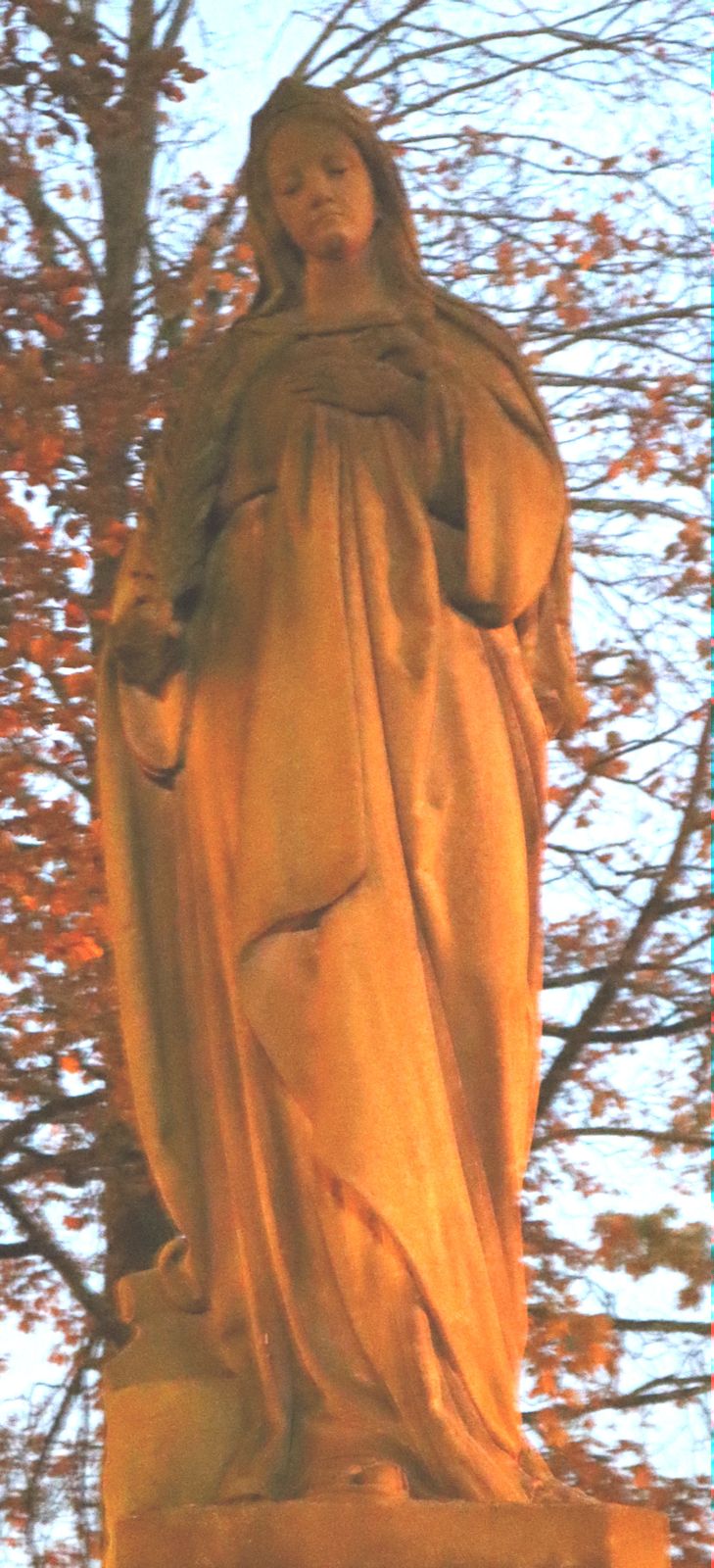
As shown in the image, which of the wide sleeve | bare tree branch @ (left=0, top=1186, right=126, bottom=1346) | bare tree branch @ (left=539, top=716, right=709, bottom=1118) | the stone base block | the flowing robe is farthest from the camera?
bare tree branch @ (left=539, top=716, right=709, bottom=1118)

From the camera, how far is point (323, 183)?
5.35 meters

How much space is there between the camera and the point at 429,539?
16.9 feet

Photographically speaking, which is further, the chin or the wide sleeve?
the chin

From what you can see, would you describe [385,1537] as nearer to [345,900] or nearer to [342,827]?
[345,900]

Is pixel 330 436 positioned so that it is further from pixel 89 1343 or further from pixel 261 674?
pixel 89 1343

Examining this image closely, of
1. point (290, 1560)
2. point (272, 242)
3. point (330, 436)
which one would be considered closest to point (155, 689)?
A: point (330, 436)

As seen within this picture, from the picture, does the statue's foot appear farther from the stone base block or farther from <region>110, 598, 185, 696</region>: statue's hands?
<region>110, 598, 185, 696</region>: statue's hands

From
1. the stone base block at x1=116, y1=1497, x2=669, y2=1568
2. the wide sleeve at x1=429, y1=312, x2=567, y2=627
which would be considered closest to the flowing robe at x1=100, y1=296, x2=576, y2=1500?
the wide sleeve at x1=429, y1=312, x2=567, y2=627

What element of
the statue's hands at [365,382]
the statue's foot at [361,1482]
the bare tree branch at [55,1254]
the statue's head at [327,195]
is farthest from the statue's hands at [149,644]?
the bare tree branch at [55,1254]

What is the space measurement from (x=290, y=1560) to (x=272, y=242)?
2.26m

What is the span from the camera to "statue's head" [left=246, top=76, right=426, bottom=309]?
17.6 feet

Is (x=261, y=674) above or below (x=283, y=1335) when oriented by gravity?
above

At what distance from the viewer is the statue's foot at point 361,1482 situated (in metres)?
4.52

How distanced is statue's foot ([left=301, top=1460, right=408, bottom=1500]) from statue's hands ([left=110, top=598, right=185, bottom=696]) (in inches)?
53.3
